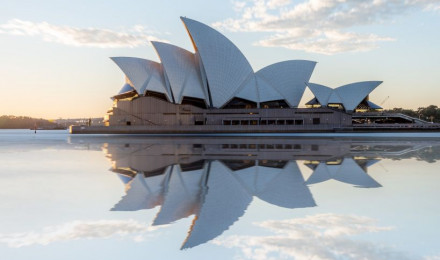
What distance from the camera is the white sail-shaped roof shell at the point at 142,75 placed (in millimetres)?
61938

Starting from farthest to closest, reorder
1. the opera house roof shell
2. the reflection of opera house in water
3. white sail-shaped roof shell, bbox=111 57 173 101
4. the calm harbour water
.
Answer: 1. white sail-shaped roof shell, bbox=111 57 173 101
2. the opera house roof shell
3. the reflection of opera house in water
4. the calm harbour water

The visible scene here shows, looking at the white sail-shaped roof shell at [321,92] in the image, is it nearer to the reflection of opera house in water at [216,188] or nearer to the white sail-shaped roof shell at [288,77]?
the white sail-shaped roof shell at [288,77]

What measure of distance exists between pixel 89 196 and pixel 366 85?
71.9 m

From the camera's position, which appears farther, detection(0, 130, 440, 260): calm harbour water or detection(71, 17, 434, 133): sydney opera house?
detection(71, 17, 434, 133): sydney opera house

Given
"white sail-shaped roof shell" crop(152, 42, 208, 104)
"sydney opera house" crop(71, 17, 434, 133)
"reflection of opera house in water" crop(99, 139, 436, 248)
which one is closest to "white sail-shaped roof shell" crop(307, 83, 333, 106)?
"sydney opera house" crop(71, 17, 434, 133)

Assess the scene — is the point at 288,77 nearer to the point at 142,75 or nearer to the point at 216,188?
the point at 142,75

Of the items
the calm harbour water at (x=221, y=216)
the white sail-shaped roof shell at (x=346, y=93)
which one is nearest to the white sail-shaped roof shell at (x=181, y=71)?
the white sail-shaped roof shell at (x=346, y=93)

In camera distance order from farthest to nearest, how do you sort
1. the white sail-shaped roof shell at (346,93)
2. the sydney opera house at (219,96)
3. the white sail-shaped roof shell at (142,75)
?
the white sail-shaped roof shell at (346,93), the sydney opera house at (219,96), the white sail-shaped roof shell at (142,75)

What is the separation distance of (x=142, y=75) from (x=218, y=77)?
13352 millimetres

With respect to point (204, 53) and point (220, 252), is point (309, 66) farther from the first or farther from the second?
point (220, 252)

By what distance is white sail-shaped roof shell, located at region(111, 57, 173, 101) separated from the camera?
61.9 meters

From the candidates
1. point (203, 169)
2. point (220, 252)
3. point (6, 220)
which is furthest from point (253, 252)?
point (203, 169)

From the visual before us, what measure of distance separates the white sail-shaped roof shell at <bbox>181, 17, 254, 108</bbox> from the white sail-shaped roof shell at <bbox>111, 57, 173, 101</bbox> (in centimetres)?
828

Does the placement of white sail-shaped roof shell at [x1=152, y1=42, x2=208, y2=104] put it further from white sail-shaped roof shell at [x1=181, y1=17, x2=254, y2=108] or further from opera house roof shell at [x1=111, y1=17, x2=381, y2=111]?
white sail-shaped roof shell at [x1=181, y1=17, x2=254, y2=108]
